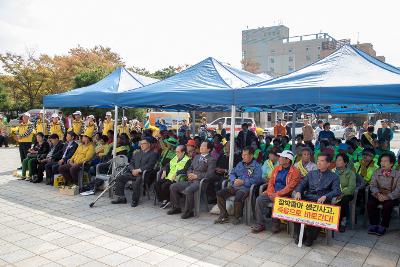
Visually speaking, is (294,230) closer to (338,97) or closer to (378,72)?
(338,97)

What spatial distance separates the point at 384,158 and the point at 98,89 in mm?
6255

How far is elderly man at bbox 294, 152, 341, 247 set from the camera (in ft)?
15.2

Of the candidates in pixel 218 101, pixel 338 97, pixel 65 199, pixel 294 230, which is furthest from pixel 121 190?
pixel 338 97

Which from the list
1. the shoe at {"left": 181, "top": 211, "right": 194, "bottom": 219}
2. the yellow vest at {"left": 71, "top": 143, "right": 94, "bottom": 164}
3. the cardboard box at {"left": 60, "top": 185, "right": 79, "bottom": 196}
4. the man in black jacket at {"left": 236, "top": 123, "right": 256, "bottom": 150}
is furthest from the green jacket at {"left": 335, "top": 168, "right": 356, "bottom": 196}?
the yellow vest at {"left": 71, "top": 143, "right": 94, "bottom": 164}

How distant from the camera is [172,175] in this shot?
633 cm

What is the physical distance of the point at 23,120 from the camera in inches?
390

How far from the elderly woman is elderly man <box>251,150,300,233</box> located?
0.75m

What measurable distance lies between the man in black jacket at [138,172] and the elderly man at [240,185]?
1.80 m

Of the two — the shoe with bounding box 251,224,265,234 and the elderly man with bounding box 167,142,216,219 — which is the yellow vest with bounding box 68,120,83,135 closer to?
the elderly man with bounding box 167,142,216,219

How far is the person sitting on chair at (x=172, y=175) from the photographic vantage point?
6.26 meters

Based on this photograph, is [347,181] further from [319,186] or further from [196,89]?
[196,89]

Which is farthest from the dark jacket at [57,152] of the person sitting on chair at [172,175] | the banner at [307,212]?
the banner at [307,212]

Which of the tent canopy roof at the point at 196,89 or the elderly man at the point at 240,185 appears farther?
the tent canopy roof at the point at 196,89

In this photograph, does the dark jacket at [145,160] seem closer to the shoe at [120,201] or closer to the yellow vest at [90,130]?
the shoe at [120,201]
